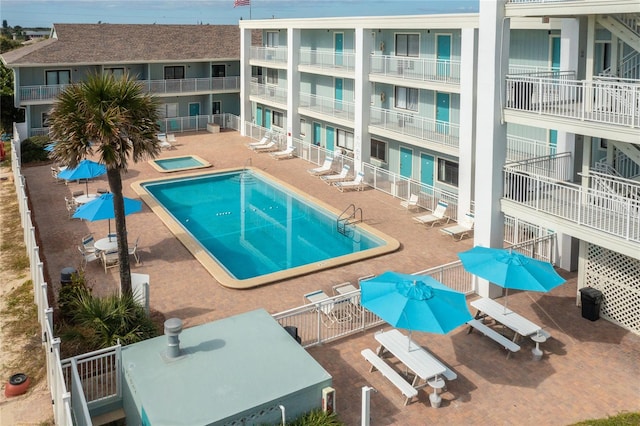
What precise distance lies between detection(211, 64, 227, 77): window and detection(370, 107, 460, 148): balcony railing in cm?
1987

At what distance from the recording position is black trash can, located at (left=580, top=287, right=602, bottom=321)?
1540cm

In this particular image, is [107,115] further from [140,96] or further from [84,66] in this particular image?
[84,66]

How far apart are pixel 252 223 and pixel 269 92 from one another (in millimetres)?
17062

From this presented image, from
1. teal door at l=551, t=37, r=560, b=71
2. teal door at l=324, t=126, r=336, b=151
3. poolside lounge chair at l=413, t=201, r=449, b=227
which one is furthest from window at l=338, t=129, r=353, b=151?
teal door at l=551, t=37, r=560, b=71

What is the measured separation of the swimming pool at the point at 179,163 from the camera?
108 ft

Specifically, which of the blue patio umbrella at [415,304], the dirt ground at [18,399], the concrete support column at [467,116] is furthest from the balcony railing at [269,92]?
the blue patio umbrella at [415,304]

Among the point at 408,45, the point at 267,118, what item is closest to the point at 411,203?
the point at 408,45

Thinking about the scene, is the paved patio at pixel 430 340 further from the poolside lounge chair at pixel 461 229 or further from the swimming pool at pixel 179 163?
the swimming pool at pixel 179 163

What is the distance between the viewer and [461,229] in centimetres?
2217

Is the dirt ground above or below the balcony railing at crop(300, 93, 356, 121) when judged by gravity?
below

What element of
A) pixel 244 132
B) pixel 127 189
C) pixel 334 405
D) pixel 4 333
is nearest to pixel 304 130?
pixel 244 132

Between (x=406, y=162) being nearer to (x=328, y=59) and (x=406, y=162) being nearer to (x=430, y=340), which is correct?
(x=328, y=59)

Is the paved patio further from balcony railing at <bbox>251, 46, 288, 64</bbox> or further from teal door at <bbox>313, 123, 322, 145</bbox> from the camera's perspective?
balcony railing at <bbox>251, 46, 288, 64</bbox>

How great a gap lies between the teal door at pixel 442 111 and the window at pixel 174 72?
949 inches
